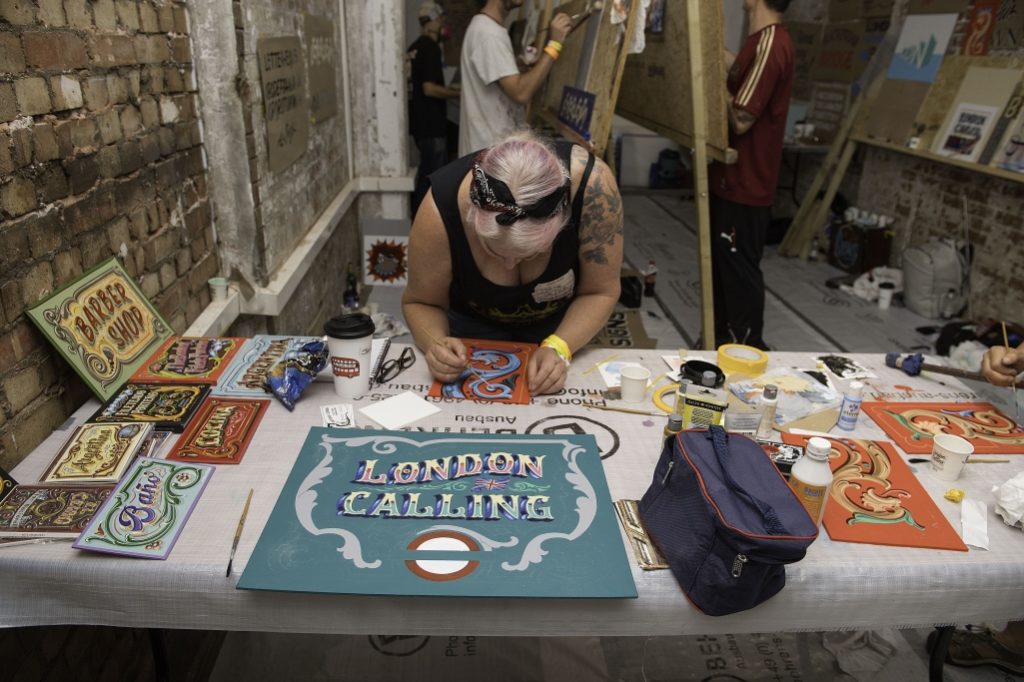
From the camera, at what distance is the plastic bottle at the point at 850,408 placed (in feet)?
4.91

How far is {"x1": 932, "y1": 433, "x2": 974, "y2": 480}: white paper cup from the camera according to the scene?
4.34 feet

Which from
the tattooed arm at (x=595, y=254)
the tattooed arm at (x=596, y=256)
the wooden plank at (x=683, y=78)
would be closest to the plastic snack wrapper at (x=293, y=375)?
the tattooed arm at (x=595, y=254)

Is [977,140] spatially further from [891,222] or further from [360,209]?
[360,209]

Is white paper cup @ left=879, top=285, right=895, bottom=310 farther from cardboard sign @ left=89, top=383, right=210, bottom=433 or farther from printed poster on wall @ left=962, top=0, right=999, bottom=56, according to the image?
cardboard sign @ left=89, top=383, right=210, bottom=433

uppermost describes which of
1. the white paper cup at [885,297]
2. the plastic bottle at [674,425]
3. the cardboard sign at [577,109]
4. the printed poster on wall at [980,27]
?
the printed poster on wall at [980,27]

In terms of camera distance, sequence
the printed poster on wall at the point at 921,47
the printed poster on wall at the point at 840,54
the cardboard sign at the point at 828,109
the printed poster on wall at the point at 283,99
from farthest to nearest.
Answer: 1. the cardboard sign at the point at 828,109
2. the printed poster on wall at the point at 840,54
3. the printed poster on wall at the point at 921,47
4. the printed poster on wall at the point at 283,99

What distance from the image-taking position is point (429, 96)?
16.5 ft

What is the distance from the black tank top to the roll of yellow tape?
1.56 ft

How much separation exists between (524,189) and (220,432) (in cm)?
82

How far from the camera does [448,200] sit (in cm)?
177

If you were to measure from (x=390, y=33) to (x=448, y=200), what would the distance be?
120 inches

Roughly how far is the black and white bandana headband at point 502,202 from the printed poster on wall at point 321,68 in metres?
2.02

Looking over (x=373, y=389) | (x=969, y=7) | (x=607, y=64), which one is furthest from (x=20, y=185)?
(x=969, y=7)

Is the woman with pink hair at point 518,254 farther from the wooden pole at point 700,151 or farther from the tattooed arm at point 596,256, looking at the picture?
the wooden pole at point 700,151
